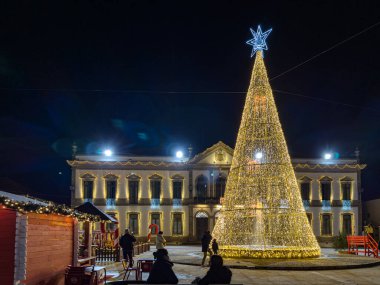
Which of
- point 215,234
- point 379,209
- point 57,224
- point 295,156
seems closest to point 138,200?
point 295,156

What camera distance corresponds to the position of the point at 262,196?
76.1ft

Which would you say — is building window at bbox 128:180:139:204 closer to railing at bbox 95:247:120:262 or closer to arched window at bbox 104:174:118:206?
arched window at bbox 104:174:118:206

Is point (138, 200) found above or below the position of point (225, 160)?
below

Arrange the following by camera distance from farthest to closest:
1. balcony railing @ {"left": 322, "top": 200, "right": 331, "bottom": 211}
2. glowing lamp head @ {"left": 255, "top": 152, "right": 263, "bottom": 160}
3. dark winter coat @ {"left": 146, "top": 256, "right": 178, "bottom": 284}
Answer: balcony railing @ {"left": 322, "top": 200, "right": 331, "bottom": 211}
glowing lamp head @ {"left": 255, "top": 152, "right": 263, "bottom": 160}
dark winter coat @ {"left": 146, "top": 256, "right": 178, "bottom": 284}

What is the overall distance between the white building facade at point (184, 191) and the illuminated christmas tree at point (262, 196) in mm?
25737

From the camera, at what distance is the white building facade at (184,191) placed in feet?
162

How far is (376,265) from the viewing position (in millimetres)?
23359

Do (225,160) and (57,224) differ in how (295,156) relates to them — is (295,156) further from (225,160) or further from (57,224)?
(57,224)

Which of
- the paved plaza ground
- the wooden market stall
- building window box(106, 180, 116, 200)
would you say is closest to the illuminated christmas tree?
the paved plaza ground

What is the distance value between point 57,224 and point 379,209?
4272cm

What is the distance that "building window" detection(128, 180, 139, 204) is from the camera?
163ft

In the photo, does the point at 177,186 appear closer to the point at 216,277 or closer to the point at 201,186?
the point at 201,186

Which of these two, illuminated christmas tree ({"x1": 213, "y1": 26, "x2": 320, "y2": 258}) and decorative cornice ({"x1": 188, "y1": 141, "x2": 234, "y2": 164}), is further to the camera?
decorative cornice ({"x1": 188, "y1": 141, "x2": 234, "y2": 164})

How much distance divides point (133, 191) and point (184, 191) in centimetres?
468
